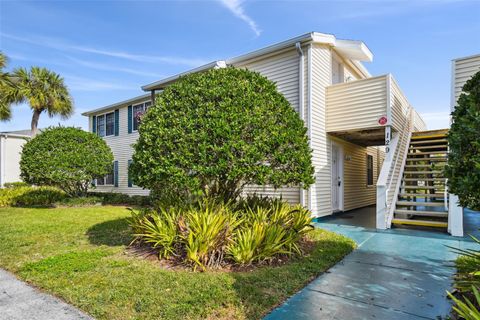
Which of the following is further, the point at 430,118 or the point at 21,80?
the point at 430,118

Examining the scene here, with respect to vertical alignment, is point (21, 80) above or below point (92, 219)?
above

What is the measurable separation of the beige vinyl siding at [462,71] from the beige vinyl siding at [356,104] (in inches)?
63.9

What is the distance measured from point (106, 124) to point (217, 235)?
1494cm

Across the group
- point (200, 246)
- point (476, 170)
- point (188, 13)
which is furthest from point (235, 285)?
point (188, 13)

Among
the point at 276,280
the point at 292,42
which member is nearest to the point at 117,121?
the point at 292,42

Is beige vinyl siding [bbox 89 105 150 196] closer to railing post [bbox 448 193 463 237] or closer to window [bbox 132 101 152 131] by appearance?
window [bbox 132 101 152 131]

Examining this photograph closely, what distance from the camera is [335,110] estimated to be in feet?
29.1

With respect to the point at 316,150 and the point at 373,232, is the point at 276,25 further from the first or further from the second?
the point at 373,232

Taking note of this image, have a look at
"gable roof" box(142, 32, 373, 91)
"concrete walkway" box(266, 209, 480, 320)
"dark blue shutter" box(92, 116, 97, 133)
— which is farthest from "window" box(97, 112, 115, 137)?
"concrete walkway" box(266, 209, 480, 320)

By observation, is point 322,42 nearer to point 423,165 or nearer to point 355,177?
point 423,165

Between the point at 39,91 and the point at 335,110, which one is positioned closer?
the point at 335,110

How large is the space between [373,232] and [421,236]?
0.99 m

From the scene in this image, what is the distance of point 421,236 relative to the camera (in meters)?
6.31

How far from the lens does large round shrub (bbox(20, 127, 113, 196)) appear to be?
11.0m
